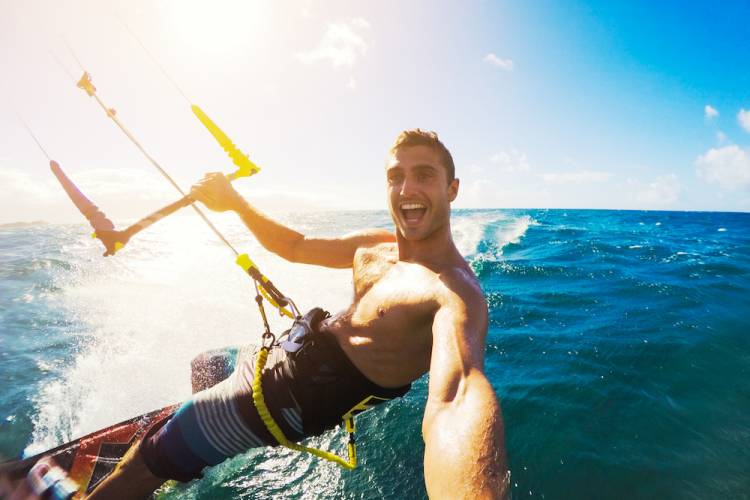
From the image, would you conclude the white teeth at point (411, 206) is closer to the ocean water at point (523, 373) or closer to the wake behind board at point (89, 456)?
the wake behind board at point (89, 456)

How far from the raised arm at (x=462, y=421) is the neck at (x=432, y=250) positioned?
76 centimetres

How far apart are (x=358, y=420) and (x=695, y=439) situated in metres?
4.12

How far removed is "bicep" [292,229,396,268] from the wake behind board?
193 cm

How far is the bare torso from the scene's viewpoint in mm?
2396

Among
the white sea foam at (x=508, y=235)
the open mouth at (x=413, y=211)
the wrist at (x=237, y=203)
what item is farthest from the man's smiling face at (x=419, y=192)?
the white sea foam at (x=508, y=235)

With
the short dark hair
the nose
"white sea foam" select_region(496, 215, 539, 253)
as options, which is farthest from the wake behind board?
"white sea foam" select_region(496, 215, 539, 253)

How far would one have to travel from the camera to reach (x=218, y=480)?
378 cm

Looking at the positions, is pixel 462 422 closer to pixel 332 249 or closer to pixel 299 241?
pixel 332 249

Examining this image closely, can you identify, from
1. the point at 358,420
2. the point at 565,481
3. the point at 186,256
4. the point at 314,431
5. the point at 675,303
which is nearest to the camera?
the point at 314,431

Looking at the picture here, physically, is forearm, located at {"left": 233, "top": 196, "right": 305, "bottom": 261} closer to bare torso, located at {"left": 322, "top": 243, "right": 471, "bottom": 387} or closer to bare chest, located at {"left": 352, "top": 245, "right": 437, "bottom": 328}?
bare chest, located at {"left": 352, "top": 245, "right": 437, "bottom": 328}

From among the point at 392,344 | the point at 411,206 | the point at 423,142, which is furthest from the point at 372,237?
the point at 392,344

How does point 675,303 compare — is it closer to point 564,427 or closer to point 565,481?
point 564,427

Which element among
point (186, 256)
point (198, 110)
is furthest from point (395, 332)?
point (186, 256)

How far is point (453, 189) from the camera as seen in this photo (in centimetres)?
317
